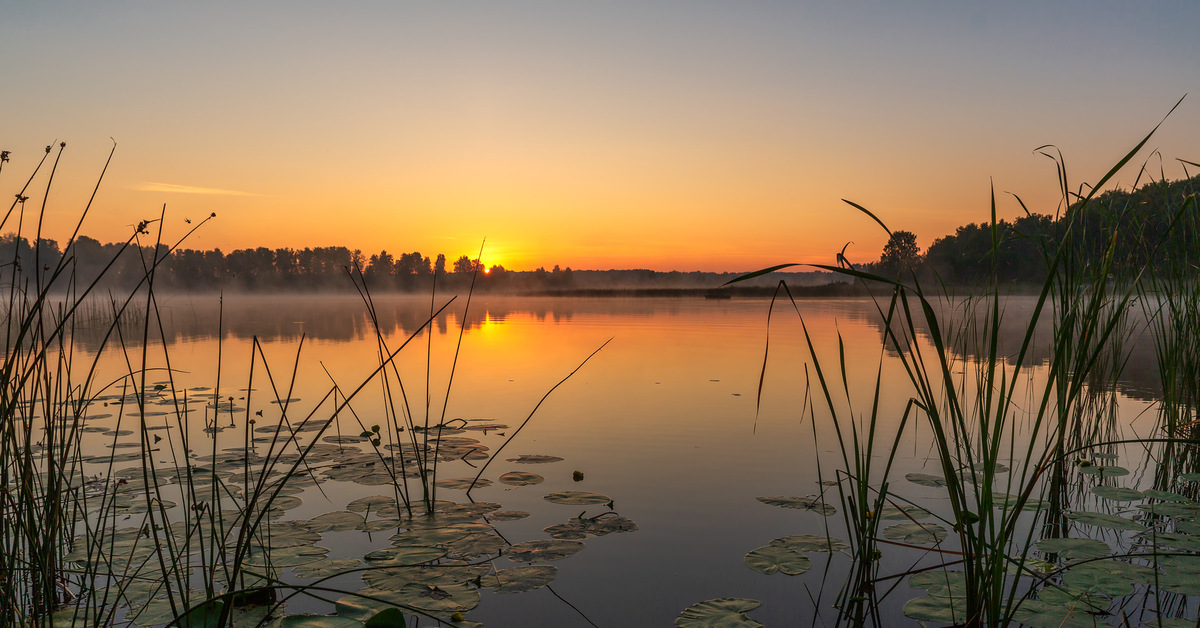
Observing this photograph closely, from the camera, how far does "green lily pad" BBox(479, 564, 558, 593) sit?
7.61 feet

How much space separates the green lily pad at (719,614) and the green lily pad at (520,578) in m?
0.53

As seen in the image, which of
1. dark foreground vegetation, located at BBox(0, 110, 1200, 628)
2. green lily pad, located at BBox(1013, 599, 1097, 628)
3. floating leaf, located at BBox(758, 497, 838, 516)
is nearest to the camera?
dark foreground vegetation, located at BBox(0, 110, 1200, 628)

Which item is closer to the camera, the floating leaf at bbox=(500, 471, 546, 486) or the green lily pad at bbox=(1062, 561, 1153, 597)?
the green lily pad at bbox=(1062, 561, 1153, 597)

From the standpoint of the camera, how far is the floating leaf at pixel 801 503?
309 centimetres

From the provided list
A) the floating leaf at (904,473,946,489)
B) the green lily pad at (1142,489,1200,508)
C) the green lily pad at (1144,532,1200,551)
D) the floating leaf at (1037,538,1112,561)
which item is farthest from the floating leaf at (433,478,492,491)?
the green lily pad at (1142,489,1200,508)

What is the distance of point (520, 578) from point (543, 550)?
274 mm

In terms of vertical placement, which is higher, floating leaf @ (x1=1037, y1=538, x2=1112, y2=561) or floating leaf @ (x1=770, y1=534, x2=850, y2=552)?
floating leaf @ (x1=1037, y1=538, x2=1112, y2=561)

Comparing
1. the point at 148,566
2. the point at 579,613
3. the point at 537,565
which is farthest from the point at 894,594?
the point at 148,566

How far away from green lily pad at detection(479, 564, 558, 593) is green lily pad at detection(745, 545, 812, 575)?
2.48ft

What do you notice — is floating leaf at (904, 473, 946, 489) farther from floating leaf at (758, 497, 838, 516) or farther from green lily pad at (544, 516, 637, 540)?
green lily pad at (544, 516, 637, 540)

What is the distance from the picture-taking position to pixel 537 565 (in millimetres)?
2508

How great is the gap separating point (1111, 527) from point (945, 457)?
5.65ft

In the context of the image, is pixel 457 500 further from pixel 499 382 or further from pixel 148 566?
pixel 499 382

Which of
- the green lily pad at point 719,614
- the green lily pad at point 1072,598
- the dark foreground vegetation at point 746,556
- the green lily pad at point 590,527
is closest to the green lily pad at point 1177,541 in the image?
the dark foreground vegetation at point 746,556
